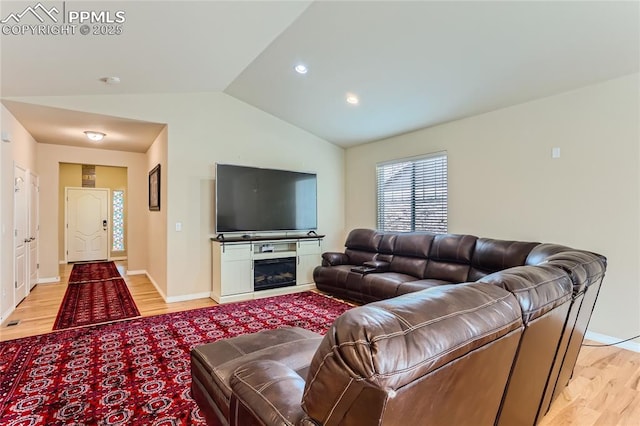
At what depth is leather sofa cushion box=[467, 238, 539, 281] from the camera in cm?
347

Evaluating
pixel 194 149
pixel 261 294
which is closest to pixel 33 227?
pixel 194 149

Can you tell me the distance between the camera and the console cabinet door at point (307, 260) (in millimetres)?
5493

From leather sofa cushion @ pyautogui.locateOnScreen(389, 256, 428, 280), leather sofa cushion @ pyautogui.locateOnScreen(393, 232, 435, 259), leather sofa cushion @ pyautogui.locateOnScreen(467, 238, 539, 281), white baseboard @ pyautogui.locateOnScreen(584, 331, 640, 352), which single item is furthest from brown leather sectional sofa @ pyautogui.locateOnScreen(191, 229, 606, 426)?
leather sofa cushion @ pyautogui.locateOnScreen(393, 232, 435, 259)

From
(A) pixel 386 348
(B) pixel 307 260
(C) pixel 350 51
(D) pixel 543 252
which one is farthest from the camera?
(B) pixel 307 260

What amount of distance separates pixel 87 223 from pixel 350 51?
8.67m

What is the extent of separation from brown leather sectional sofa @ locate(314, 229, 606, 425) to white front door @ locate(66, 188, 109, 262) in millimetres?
7614

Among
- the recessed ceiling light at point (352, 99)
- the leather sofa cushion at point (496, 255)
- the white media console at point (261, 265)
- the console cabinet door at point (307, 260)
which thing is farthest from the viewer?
the console cabinet door at point (307, 260)

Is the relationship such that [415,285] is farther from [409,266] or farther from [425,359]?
[425,359]

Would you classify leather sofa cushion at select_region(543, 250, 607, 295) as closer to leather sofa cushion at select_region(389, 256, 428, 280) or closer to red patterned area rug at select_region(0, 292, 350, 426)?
red patterned area rug at select_region(0, 292, 350, 426)

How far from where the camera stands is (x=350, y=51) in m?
3.54

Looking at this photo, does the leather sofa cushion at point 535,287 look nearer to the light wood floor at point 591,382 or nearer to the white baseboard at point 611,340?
the light wood floor at point 591,382

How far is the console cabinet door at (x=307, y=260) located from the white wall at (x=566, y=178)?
2.23 m

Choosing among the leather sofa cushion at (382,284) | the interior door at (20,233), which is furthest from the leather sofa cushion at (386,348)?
the interior door at (20,233)

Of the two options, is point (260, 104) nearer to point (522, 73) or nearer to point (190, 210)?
point (190, 210)
